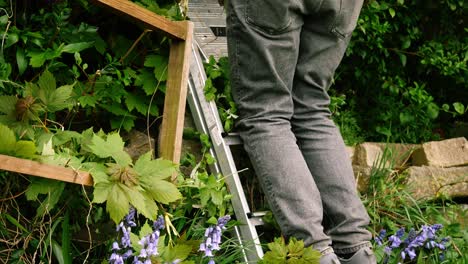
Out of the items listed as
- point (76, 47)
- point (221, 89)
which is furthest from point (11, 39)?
point (221, 89)

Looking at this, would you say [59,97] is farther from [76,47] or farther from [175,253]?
[175,253]

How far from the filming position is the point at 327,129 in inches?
127

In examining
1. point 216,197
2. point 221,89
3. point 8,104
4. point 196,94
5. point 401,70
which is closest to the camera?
point 8,104

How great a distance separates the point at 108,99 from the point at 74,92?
14 centimetres

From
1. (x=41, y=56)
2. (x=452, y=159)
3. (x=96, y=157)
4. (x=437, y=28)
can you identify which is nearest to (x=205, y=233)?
(x=96, y=157)

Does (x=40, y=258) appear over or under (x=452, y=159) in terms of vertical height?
over

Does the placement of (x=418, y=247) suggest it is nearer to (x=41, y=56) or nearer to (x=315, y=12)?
(x=315, y=12)

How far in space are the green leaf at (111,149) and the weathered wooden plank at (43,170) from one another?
115 millimetres

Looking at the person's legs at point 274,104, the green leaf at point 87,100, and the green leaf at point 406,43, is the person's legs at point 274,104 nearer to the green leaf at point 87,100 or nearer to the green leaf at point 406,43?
the green leaf at point 87,100

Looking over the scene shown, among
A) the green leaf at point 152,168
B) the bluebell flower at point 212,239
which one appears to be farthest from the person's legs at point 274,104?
the green leaf at point 152,168

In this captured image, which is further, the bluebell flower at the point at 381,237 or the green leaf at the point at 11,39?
the bluebell flower at the point at 381,237

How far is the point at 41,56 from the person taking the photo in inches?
120

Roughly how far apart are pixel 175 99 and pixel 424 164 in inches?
68.0

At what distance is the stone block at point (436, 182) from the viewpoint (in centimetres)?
401
